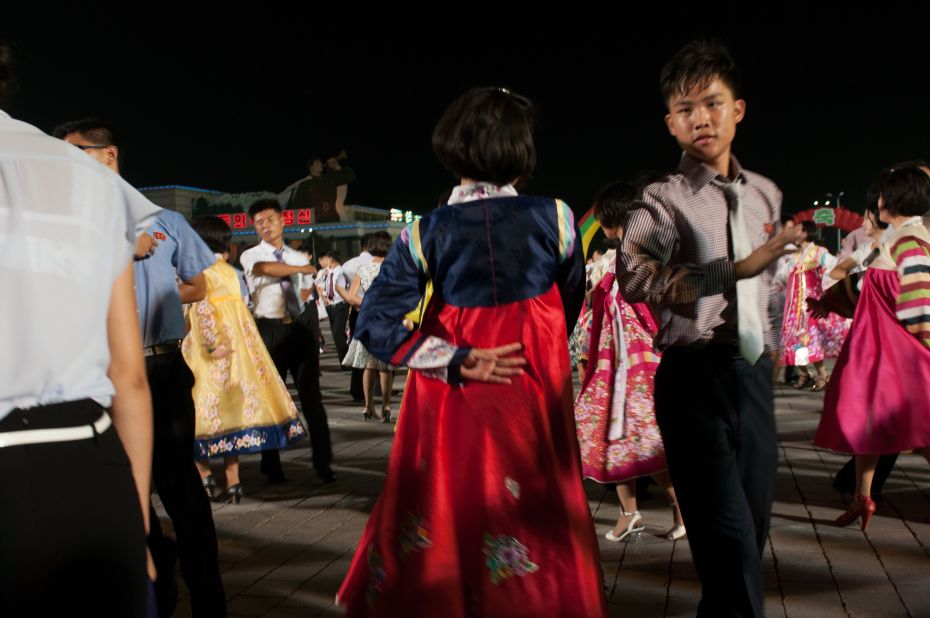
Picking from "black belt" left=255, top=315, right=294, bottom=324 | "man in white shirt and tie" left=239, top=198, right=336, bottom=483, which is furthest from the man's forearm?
"black belt" left=255, top=315, right=294, bottom=324

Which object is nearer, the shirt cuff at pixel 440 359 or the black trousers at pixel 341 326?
the shirt cuff at pixel 440 359

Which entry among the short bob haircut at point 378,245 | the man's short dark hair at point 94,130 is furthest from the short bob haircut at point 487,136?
the short bob haircut at point 378,245

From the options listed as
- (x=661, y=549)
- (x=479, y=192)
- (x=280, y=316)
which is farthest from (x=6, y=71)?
(x=280, y=316)

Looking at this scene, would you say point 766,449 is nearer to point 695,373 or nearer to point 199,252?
point 695,373

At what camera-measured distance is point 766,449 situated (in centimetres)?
269

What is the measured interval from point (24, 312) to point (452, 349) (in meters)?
1.36

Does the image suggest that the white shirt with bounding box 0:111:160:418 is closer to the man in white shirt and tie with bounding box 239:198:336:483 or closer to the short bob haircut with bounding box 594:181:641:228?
the short bob haircut with bounding box 594:181:641:228

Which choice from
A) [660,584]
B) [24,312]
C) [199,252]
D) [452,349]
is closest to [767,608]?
[660,584]

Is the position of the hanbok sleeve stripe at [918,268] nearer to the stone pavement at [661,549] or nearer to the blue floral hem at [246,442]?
the stone pavement at [661,549]

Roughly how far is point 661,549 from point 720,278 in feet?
7.80

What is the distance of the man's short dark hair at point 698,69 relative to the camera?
2.78 m

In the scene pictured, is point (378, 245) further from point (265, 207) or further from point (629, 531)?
point (629, 531)

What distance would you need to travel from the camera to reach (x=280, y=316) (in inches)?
265

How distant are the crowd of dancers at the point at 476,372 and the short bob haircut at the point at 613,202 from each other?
0.06 meters
